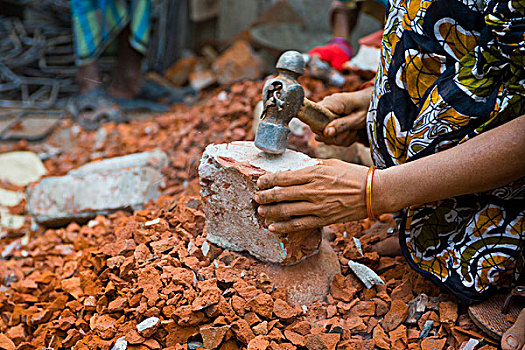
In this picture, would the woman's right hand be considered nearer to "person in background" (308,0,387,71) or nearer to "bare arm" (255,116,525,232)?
"bare arm" (255,116,525,232)

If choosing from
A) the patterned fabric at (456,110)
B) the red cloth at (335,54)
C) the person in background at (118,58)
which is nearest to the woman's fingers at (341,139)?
the patterned fabric at (456,110)

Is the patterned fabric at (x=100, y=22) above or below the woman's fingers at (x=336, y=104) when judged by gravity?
below

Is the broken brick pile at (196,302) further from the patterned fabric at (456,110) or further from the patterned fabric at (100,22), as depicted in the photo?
the patterned fabric at (100,22)

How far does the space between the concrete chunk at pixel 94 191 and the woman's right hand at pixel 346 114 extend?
43.6 inches

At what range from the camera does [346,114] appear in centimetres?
196

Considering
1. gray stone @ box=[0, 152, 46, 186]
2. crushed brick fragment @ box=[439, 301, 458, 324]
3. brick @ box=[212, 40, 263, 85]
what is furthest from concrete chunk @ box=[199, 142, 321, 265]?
brick @ box=[212, 40, 263, 85]

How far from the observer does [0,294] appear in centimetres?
195

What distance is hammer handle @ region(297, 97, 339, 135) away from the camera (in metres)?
1.71

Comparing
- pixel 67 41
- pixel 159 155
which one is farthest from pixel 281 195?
pixel 67 41

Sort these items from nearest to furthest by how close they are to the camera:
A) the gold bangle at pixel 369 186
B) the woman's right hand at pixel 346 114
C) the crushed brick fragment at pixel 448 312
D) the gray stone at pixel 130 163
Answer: the gold bangle at pixel 369 186 < the crushed brick fragment at pixel 448 312 < the woman's right hand at pixel 346 114 < the gray stone at pixel 130 163

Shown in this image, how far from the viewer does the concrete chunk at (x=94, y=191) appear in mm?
2549

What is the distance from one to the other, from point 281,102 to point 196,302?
68 cm

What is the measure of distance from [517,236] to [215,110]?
2159mm

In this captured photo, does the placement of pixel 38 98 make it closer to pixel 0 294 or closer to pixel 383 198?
pixel 0 294
